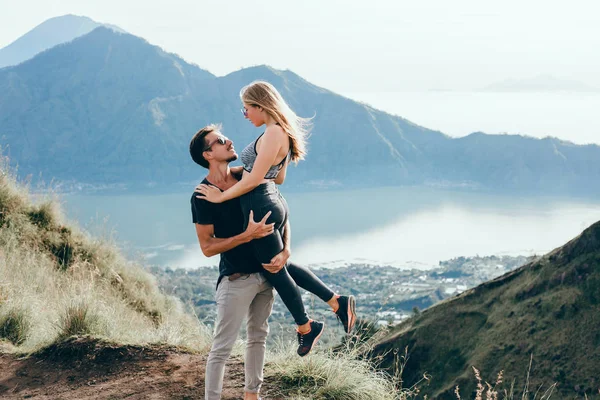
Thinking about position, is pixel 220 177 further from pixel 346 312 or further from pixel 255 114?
pixel 346 312

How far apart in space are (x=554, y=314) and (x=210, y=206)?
8645mm

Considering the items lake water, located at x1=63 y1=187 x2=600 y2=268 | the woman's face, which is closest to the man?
the woman's face

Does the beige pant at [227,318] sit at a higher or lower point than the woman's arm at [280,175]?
lower

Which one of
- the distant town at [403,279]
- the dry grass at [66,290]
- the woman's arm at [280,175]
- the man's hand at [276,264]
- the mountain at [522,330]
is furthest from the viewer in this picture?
the distant town at [403,279]

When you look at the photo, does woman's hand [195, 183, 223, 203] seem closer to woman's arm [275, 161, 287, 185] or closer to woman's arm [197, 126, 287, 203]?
woman's arm [197, 126, 287, 203]

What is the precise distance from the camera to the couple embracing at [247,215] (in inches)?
115

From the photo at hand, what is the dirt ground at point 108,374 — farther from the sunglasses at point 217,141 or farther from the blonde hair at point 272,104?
the blonde hair at point 272,104

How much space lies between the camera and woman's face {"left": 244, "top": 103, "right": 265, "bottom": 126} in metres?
3.02

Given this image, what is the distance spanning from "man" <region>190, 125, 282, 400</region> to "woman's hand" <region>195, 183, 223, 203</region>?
0.05 m

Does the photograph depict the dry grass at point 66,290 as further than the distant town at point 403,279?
No

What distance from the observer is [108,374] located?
13.9ft

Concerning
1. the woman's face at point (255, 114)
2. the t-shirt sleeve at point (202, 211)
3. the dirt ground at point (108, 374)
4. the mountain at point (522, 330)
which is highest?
the woman's face at point (255, 114)

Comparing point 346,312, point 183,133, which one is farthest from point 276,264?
point 183,133

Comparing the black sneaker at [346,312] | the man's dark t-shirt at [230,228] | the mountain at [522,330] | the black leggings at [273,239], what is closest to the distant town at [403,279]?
the mountain at [522,330]
